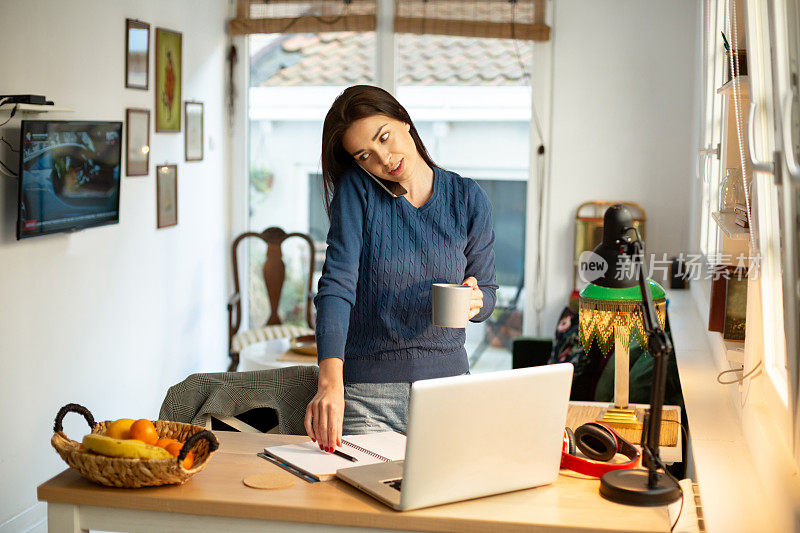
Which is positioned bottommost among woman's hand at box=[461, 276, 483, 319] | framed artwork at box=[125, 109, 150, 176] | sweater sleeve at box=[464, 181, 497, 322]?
woman's hand at box=[461, 276, 483, 319]

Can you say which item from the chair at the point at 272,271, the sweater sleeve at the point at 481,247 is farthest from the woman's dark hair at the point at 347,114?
the chair at the point at 272,271

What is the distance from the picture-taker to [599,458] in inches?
61.7

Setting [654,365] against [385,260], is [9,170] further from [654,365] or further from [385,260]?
[654,365]

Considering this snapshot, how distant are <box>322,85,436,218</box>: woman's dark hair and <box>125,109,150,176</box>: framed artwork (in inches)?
89.4

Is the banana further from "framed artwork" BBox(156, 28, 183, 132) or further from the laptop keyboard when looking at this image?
"framed artwork" BBox(156, 28, 183, 132)

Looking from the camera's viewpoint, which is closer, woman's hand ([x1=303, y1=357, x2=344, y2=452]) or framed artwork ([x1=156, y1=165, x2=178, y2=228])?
woman's hand ([x1=303, y1=357, x2=344, y2=452])

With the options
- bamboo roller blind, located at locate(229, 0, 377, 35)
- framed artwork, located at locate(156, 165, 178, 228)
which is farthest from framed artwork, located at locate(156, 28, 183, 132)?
bamboo roller blind, located at locate(229, 0, 377, 35)

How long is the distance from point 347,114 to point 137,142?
2.46m

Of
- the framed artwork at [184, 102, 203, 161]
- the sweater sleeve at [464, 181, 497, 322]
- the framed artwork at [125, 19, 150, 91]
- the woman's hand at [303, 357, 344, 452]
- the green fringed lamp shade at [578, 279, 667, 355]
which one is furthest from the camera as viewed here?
the framed artwork at [184, 102, 203, 161]

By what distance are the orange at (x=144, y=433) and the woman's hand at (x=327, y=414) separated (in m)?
0.26

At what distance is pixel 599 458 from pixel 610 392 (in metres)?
1.66

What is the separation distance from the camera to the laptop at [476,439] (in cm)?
132

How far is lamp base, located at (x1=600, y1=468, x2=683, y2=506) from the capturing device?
1.38 m

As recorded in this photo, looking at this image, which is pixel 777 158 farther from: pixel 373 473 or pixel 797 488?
pixel 373 473
